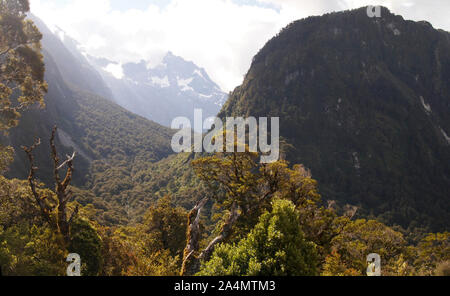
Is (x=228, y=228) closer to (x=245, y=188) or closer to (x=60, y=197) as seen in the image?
(x=245, y=188)

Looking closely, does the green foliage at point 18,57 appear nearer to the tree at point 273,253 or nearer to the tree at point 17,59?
the tree at point 17,59

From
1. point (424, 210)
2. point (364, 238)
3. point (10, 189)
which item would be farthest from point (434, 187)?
point (10, 189)

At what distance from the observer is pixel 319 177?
18288cm

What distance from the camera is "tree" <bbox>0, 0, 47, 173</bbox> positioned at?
61.1ft

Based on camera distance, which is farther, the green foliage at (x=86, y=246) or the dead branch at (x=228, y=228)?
the dead branch at (x=228, y=228)

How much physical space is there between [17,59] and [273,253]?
2303 centimetres

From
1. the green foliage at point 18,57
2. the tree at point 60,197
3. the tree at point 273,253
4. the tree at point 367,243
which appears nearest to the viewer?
the tree at point 273,253

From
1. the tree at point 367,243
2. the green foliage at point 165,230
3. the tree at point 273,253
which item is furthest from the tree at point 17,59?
the tree at point 367,243

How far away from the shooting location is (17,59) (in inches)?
766

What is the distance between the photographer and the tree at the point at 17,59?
1861cm

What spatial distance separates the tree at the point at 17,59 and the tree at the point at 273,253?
59.5 feet
